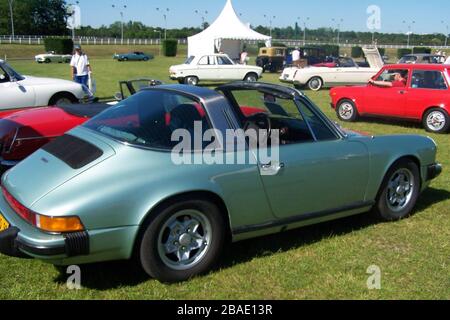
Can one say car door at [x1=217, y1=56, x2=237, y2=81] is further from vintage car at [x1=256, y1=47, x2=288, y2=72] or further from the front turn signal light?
the front turn signal light

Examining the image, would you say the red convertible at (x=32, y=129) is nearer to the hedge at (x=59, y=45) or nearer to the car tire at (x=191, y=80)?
the car tire at (x=191, y=80)

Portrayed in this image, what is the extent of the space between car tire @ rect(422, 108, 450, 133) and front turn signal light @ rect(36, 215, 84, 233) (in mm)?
8771

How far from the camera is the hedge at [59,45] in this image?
50.2 metres

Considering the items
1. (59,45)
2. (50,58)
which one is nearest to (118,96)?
(50,58)

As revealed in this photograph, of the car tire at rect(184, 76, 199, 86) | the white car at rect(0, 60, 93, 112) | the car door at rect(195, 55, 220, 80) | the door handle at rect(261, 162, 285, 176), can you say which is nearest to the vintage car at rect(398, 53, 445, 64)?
the car door at rect(195, 55, 220, 80)

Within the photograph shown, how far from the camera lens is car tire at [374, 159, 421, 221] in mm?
4484

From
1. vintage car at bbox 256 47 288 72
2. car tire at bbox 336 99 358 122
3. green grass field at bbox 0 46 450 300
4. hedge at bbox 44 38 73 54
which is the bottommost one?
green grass field at bbox 0 46 450 300

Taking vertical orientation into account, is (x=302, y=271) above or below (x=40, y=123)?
below

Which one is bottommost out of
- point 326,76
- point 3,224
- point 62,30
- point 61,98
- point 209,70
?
point 3,224

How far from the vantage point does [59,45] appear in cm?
5019

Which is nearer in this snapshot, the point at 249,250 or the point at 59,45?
the point at 249,250

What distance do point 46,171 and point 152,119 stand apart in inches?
33.1

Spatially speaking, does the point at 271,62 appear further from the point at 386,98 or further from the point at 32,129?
the point at 32,129

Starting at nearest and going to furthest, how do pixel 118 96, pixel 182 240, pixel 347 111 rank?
pixel 182 240
pixel 118 96
pixel 347 111
